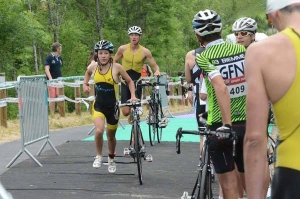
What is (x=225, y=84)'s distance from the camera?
6.57 metres

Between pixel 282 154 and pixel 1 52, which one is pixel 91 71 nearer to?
pixel 282 154

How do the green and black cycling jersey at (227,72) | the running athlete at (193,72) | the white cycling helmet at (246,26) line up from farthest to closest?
the running athlete at (193,72) → the white cycling helmet at (246,26) → the green and black cycling jersey at (227,72)

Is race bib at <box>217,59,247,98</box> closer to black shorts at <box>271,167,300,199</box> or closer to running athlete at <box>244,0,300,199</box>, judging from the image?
running athlete at <box>244,0,300,199</box>

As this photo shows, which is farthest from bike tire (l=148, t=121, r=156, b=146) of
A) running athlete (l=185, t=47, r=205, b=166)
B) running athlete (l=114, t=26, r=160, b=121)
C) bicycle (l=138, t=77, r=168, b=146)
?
running athlete (l=185, t=47, r=205, b=166)

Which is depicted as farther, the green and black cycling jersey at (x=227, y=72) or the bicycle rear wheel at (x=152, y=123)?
the bicycle rear wheel at (x=152, y=123)

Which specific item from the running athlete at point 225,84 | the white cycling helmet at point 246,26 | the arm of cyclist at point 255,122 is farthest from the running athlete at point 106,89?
the arm of cyclist at point 255,122

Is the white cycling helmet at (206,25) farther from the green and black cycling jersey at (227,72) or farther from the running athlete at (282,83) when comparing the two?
the running athlete at (282,83)

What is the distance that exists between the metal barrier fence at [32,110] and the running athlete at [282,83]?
867 centimetres

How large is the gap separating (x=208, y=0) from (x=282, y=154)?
82699mm

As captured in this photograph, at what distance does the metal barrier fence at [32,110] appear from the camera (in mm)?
11977

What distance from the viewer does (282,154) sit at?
11.5ft

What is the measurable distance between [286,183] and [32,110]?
9.38 m

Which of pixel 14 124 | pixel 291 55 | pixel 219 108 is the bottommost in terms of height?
pixel 14 124

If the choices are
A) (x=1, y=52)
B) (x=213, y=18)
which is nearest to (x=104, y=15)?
(x=1, y=52)
